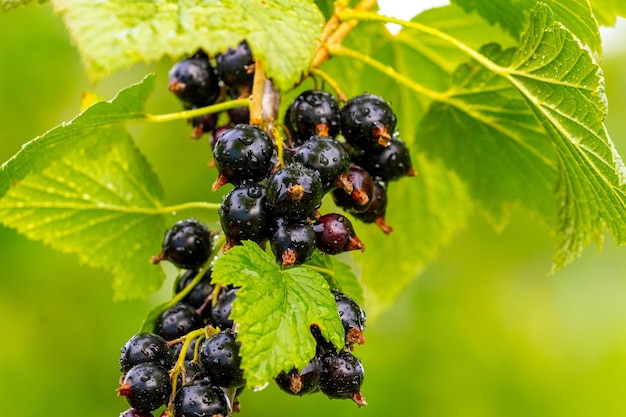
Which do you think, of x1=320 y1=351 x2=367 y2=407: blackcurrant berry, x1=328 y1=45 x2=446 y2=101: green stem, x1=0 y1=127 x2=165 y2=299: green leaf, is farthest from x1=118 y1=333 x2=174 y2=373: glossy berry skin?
x1=328 y1=45 x2=446 y2=101: green stem

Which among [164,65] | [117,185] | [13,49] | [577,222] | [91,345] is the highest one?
[13,49]

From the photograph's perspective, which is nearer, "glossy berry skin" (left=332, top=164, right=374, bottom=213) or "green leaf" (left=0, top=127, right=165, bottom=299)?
"glossy berry skin" (left=332, top=164, right=374, bottom=213)

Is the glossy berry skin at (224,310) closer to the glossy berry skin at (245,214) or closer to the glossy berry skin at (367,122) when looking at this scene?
the glossy berry skin at (245,214)

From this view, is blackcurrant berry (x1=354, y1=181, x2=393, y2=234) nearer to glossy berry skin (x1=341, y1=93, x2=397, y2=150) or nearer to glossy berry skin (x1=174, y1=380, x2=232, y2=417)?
glossy berry skin (x1=341, y1=93, x2=397, y2=150)

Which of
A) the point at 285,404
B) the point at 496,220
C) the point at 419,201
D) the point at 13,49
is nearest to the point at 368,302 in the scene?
the point at 419,201

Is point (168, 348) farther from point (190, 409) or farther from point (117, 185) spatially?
point (117, 185)

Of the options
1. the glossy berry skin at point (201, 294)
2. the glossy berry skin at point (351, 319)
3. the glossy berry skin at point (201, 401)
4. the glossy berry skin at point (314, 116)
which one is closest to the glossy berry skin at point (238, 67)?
the glossy berry skin at point (314, 116)
